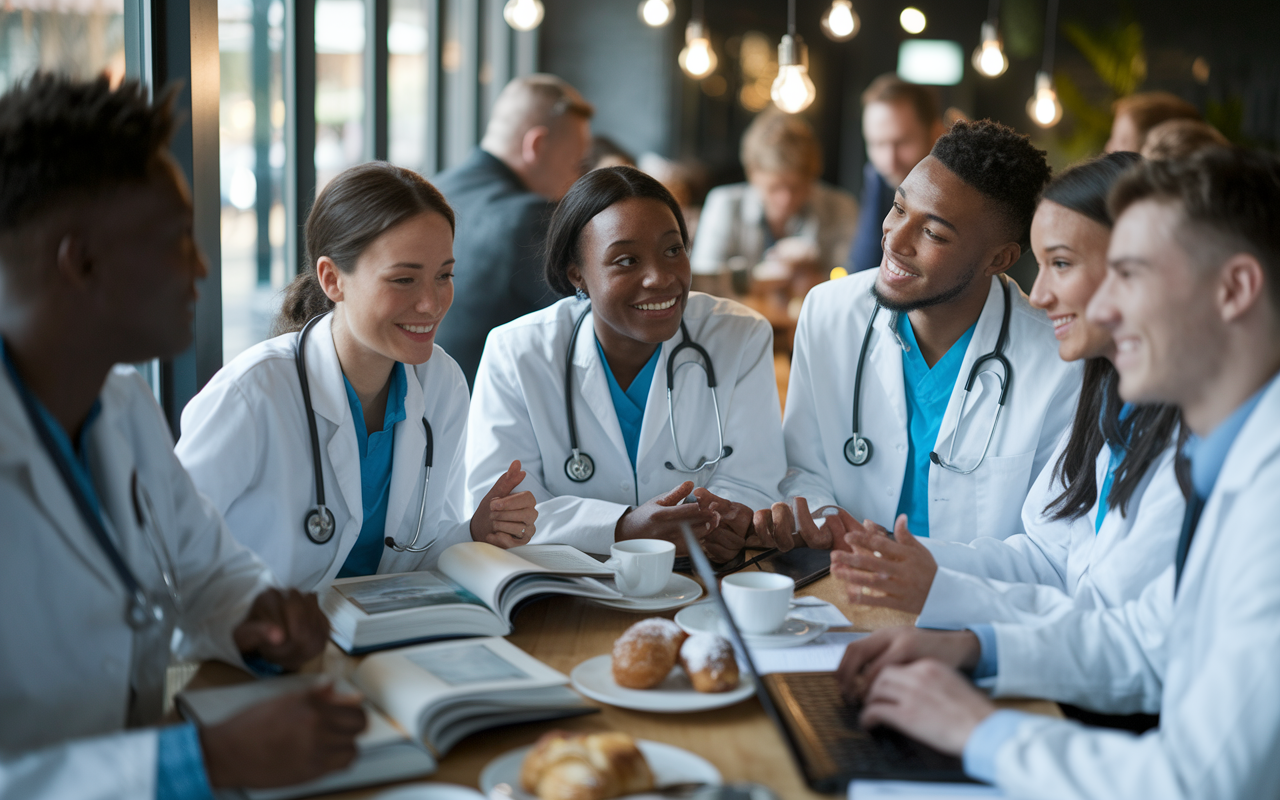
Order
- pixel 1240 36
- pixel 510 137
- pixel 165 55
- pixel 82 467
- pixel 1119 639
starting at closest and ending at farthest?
pixel 82 467 < pixel 1119 639 < pixel 165 55 < pixel 510 137 < pixel 1240 36

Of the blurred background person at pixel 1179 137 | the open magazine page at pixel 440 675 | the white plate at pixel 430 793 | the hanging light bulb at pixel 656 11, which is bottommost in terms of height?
the white plate at pixel 430 793

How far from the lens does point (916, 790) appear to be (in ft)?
3.45

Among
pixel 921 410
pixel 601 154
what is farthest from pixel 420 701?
pixel 601 154

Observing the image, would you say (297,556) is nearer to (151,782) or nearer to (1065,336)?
(151,782)

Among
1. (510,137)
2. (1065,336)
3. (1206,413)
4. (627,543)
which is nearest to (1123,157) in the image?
(1065,336)

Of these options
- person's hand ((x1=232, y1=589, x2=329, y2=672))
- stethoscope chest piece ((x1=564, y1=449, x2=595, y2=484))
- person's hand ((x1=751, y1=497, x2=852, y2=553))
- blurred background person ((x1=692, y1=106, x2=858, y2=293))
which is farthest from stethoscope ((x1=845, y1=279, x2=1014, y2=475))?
blurred background person ((x1=692, y1=106, x2=858, y2=293))

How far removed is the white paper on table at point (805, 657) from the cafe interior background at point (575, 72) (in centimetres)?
101

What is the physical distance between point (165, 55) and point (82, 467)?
1.20 metres

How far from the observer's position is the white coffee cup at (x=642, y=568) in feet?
5.07

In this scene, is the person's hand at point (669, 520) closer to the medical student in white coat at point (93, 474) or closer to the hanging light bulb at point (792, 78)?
the medical student in white coat at point (93, 474)

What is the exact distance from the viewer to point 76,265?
1.09 m

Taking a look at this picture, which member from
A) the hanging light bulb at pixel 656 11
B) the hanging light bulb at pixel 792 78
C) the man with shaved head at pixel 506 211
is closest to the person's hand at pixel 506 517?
the man with shaved head at pixel 506 211

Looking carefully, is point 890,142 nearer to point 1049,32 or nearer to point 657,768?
point 657,768

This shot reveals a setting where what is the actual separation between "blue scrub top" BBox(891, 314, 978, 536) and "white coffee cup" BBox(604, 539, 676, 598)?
2.74 ft
